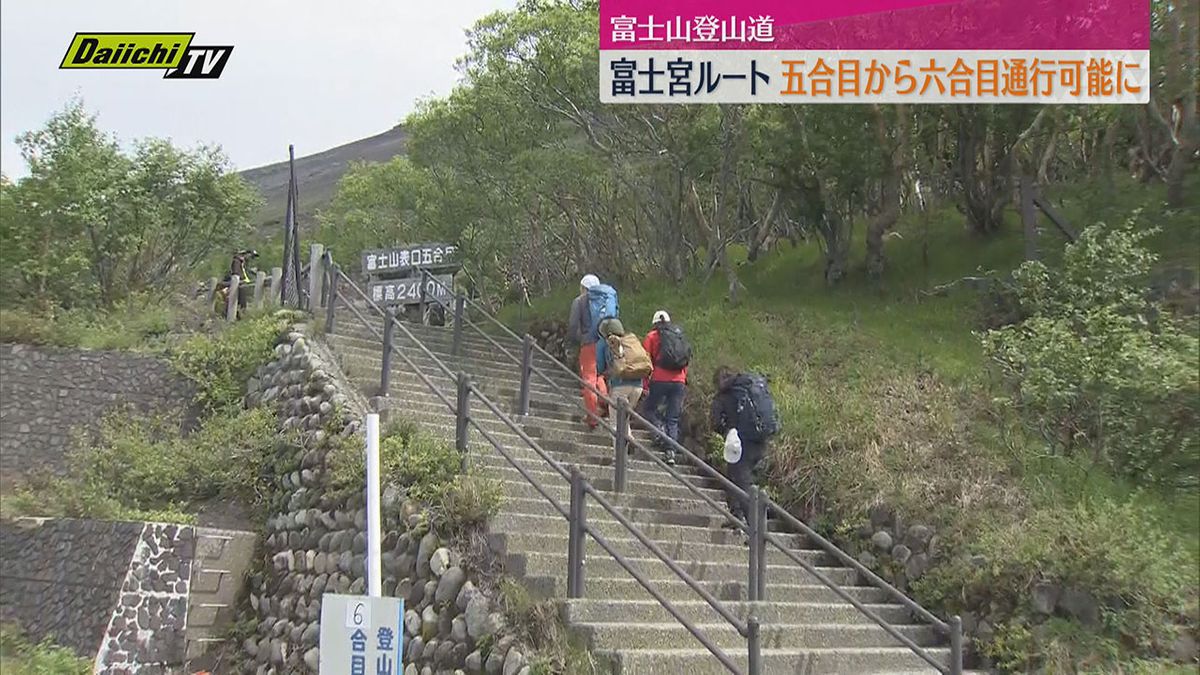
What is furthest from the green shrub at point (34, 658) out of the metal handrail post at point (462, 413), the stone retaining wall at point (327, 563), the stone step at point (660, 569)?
the stone step at point (660, 569)

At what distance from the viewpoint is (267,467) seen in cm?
887

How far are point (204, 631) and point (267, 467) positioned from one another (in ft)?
4.97

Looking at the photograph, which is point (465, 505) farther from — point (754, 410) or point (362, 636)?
point (754, 410)

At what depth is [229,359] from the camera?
10.2 meters

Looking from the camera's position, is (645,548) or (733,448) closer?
(645,548)

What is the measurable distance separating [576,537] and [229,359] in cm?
570

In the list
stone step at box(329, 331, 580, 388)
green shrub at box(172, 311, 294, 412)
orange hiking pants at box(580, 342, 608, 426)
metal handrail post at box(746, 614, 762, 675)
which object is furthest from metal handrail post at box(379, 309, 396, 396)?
metal handrail post at box(746, 614, 762, 675)

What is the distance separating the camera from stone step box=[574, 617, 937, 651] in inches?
223

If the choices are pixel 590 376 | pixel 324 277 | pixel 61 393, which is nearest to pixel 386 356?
pixel 590 376

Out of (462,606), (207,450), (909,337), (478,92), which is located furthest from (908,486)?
(478,92)

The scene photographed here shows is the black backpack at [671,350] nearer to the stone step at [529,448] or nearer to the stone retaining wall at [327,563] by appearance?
the stone step at [529,448]

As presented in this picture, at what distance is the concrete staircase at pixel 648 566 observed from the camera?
5934mm

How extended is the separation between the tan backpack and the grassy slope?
1.43m

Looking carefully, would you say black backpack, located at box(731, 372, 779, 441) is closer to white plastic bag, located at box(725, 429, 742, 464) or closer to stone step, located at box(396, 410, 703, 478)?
white plastic bag, located at box(725, 429, 742, 464)
